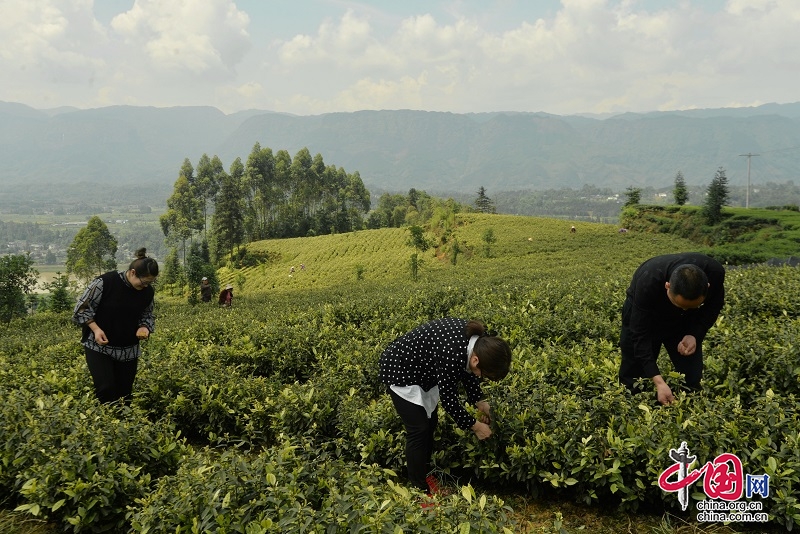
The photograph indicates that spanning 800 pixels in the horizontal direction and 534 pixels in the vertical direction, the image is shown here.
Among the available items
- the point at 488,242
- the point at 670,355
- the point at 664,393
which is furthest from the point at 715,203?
the point at 664,393

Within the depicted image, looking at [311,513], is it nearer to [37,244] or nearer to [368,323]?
[368,323]

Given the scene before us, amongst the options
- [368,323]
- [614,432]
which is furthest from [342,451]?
[368,323]

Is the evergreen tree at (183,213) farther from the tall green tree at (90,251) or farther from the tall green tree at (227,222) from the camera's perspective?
the tall green tree at (90,251)

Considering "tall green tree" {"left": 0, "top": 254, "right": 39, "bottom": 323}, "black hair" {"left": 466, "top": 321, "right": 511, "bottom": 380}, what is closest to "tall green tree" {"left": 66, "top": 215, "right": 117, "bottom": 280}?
"tall green tree" {"left": 0, "top": 254, "right": 39, "bottom": 323}

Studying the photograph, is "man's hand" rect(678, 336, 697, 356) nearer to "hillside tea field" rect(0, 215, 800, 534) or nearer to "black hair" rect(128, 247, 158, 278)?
"hillside tea field" rect(0, 215, 800, 534)

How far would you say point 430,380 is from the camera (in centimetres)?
380

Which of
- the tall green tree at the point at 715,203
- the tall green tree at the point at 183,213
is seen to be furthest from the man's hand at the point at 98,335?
the tall green tree at the point at 183,213

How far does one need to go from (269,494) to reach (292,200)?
87113 millimetres

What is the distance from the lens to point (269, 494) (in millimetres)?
3025

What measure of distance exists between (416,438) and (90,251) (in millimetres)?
68711

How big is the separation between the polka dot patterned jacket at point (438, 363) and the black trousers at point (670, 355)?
5.19ft

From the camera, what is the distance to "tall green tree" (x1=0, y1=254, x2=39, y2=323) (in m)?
22.5

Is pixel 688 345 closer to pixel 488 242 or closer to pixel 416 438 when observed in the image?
pixel 416 438

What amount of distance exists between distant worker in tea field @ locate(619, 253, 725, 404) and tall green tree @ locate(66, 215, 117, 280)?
66.9 m
